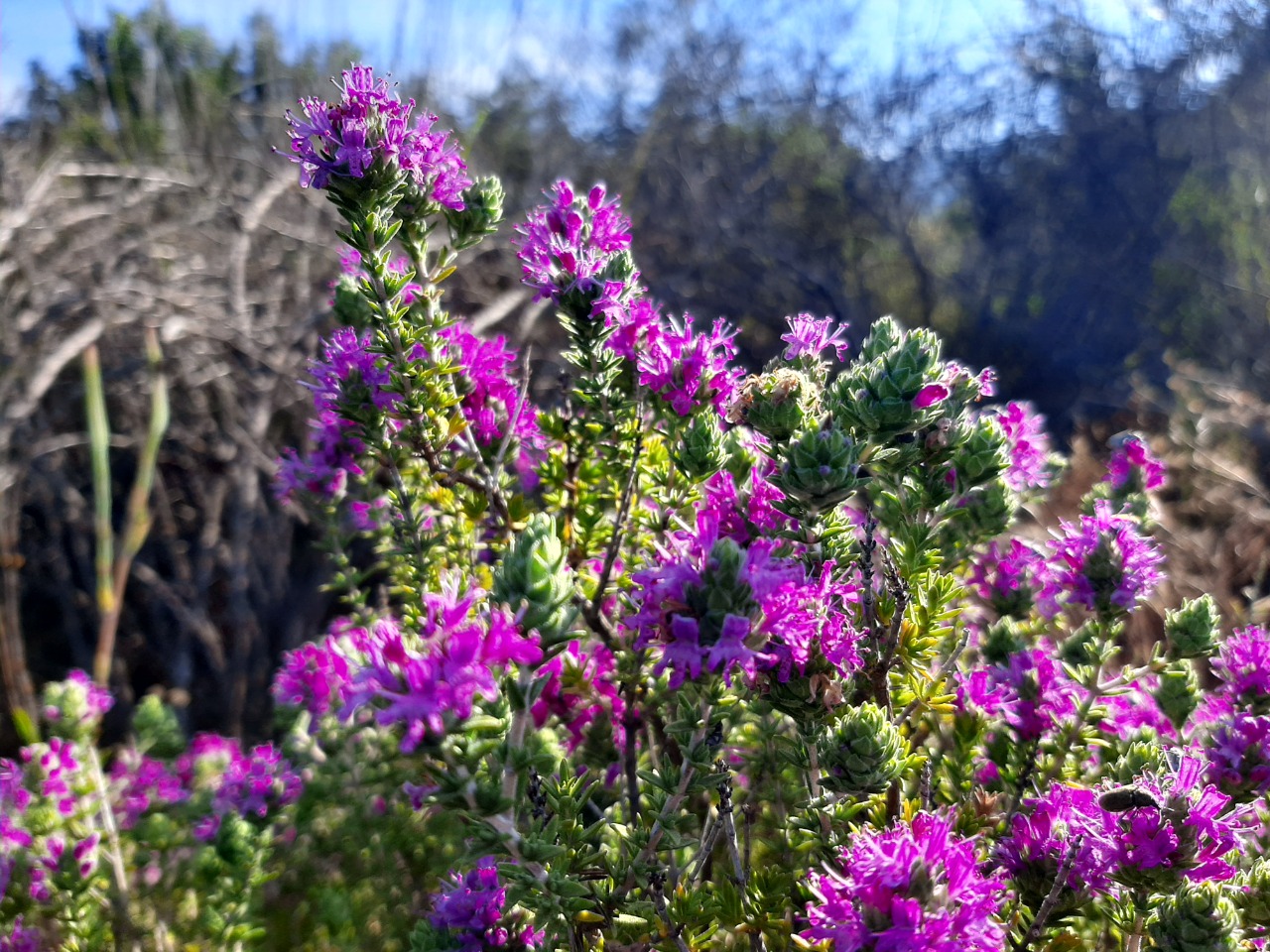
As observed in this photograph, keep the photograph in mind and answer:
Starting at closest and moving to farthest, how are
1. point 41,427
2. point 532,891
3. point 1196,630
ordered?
point 532,891 → point 1196,630 → point 41,427

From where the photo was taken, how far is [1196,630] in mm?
1521

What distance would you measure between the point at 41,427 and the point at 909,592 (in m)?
4.16

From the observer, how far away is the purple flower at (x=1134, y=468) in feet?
6.59

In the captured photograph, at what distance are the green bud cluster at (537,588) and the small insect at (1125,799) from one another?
76 cm

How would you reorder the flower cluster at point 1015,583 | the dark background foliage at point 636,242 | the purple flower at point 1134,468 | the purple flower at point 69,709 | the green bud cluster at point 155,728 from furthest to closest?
the dark background foliage at point 636,242
the green bud cluster at point 155,728
the purple flower at point 69,709
the purple flower at point 1134,468
the flower cluster at point 1015,583

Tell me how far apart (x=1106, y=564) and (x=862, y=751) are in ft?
2.32

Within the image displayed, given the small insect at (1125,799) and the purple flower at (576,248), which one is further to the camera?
the purple flower at (576,248)

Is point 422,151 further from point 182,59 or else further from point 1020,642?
point 182,59

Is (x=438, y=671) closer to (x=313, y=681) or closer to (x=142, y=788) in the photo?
(x=313, y=681)

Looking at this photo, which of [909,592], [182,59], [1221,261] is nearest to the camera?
[909,592]

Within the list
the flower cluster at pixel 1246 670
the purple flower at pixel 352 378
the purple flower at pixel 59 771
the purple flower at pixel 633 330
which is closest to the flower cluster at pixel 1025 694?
the flower cluster at pixel 1246 670

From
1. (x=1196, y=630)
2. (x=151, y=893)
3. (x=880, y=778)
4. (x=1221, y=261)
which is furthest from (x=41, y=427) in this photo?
(x=1221, y=261)

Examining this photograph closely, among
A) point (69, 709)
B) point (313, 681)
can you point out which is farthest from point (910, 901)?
point (69, 709)

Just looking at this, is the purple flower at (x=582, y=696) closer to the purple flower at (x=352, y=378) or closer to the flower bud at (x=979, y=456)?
the purple flower at (x=352, y=378)
